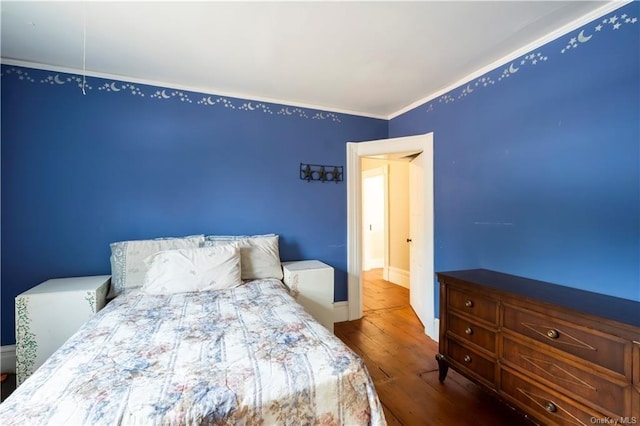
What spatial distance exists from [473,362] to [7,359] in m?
3.44

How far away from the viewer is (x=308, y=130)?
3.10 meters

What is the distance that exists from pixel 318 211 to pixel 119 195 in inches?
73.7

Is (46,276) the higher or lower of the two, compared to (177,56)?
lower

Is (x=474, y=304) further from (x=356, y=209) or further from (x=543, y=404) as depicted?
(x=356, y=209)

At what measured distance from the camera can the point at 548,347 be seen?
1.41 m

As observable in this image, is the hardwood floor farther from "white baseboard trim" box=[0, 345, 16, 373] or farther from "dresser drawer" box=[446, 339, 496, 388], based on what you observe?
"white baseboard trim" box=[0, 345, 16, 373]

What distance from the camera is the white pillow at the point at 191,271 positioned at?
6.81ft

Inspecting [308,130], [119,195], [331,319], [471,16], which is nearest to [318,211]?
[308,130]

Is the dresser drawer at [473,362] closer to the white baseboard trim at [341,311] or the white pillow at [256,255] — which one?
the white baseboard trim at [341,311]

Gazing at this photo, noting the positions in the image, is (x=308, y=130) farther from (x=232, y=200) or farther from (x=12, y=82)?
(x=12, y=82)

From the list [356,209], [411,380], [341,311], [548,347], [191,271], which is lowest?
[411,380]

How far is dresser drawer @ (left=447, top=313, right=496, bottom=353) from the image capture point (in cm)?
171

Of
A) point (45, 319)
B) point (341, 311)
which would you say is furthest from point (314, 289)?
point (45, 319)

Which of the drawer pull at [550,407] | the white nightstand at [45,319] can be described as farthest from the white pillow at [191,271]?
the drawer pull at [550,407]
